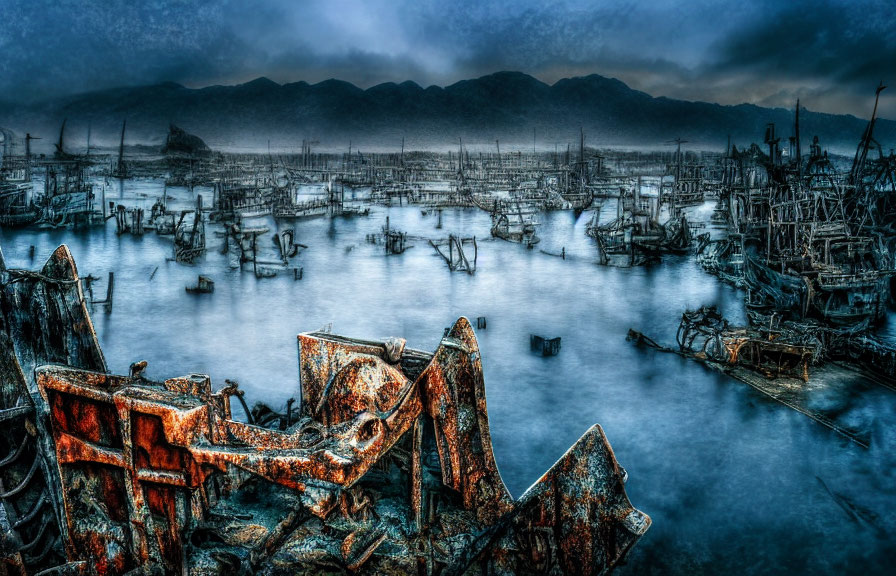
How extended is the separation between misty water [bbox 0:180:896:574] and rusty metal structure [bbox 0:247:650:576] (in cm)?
313

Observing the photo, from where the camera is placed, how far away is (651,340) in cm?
1580

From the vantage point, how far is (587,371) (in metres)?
13.8

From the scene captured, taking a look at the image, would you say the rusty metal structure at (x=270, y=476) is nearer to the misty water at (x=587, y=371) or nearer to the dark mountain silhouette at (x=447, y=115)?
the misty water at (x=587, y=371)

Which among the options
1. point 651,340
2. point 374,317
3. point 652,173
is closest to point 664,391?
point 651,340

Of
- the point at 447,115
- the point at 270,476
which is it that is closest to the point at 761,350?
the point at 270,476

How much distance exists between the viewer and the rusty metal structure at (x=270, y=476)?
371cm

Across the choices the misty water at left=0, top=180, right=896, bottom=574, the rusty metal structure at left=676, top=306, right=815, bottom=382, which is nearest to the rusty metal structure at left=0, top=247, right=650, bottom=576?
the misty water at left=0, top=180, right=896, bottom=574

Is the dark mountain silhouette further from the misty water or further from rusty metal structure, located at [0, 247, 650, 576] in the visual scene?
rusty metal structure, located at [0, 247, 650, 576]

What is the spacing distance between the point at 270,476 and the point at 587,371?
10985mm

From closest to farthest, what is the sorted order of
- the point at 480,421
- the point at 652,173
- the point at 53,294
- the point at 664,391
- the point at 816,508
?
the point at 480,421 < the point at 53,294 < the point at 816,508 < the point at 664,391 < the point at 652,173

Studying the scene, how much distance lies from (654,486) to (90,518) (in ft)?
23.6

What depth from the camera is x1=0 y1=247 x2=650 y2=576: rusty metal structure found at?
3.71 meters

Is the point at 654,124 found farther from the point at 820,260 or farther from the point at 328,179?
the point at 820,260

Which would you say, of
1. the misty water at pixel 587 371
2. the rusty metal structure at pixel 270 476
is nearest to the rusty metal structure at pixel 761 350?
the misty water at pixel 587 371
